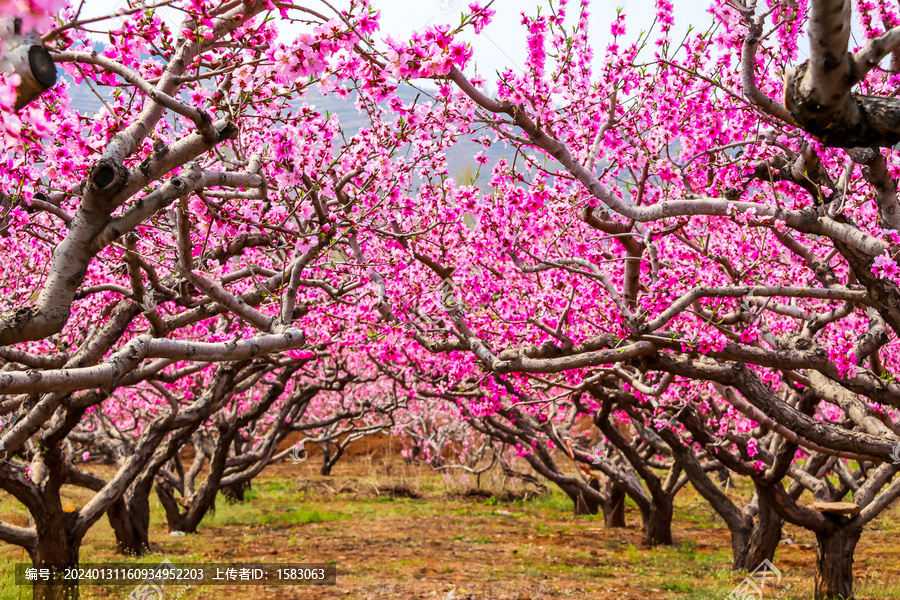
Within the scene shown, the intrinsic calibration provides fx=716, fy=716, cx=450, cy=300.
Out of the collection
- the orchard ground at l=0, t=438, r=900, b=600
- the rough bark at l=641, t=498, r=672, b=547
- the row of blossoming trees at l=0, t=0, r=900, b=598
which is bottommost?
the orchard ground at l=0, t=438, r=900, b=600

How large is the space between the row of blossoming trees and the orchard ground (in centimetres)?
135

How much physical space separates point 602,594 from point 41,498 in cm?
762

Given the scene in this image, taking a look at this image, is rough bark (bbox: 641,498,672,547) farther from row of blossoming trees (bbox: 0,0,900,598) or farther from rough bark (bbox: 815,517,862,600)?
rough bark (bbox: 815,517,862,600)

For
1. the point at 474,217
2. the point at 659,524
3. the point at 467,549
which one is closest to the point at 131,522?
the point at 467,549

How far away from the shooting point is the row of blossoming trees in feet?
13.0

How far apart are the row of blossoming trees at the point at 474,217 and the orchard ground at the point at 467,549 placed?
4.43ft

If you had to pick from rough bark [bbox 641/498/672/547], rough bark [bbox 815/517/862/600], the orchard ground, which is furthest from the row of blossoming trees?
rough bark [bbox 641/498/672/547]

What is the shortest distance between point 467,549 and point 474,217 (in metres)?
8.04

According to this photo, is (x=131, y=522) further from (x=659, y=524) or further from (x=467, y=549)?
(x=659, y=524)

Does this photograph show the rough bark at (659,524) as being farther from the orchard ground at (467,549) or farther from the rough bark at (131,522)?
the rough bark at (131,522)

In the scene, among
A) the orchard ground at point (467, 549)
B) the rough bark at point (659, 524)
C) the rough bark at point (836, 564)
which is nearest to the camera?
the rough bark at point (836, 564)

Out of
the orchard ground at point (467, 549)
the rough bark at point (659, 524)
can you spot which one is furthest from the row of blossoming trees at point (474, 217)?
the rough bark at point (659, 524)

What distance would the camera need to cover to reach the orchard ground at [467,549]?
1034 cm

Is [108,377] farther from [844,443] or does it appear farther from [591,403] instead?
[591,403]
